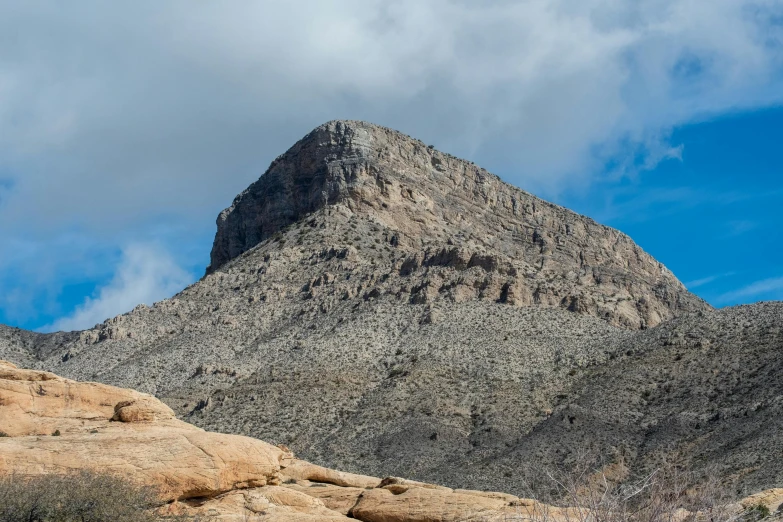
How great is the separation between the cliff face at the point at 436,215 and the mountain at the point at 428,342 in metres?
0.39

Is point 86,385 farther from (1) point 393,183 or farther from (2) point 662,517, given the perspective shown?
(1) point 393,183

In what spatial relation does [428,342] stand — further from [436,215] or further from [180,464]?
[180,464]

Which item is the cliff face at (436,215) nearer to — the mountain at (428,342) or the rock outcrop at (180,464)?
the mountain at (428,342)

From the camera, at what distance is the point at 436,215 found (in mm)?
136125

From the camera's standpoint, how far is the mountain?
7438cm

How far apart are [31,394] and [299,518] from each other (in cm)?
A: 1072

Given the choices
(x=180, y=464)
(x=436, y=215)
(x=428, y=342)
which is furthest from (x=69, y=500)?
(x=436, y=215)

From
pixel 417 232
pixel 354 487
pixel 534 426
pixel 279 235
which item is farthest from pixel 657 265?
pixel 354 487

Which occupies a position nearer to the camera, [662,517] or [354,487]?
[662,517]

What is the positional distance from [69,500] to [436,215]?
4248 inches

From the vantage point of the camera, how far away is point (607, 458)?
2793 inches

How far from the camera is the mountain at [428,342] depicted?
7438 cm

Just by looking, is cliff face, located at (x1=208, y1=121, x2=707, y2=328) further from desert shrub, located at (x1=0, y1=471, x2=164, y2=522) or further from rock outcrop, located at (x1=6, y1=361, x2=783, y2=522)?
desert shrub, located at (x1=0, y1=471, x2=164, y2=522)

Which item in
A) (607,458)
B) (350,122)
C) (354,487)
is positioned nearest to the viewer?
(354,487)
